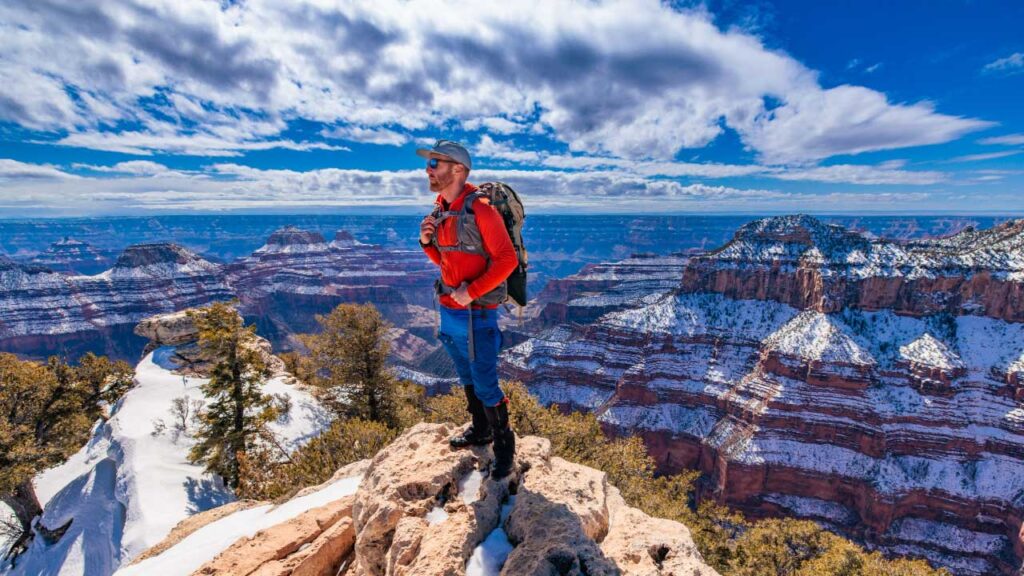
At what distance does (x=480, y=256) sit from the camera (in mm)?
5168

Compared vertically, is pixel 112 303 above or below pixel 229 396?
below

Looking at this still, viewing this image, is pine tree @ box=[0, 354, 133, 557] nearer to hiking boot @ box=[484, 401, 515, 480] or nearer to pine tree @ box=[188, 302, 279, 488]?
pine tree @ box=[188, 302, 279, 488]

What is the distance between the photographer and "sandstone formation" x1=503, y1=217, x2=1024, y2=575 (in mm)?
45375

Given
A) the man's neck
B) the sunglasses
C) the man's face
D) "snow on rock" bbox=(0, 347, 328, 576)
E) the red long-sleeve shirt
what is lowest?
"snow on rock" bbox=(0, 347, 328, 576)

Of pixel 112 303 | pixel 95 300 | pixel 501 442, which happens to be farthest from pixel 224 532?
pixel 95 300

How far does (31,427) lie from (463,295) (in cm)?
2603

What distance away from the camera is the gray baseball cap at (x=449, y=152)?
197 inches

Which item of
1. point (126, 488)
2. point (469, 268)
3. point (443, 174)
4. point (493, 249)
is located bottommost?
point (126, 488)

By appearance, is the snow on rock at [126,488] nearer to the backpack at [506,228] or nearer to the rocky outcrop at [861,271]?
the backpack at [506,228]

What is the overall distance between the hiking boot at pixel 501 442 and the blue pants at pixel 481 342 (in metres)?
0.15

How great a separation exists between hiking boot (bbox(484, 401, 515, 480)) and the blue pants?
0.15 m

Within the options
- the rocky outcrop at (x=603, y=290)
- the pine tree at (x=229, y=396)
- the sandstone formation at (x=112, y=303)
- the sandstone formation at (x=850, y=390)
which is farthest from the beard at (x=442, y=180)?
the rocky outcrop at (x=603, y=290)

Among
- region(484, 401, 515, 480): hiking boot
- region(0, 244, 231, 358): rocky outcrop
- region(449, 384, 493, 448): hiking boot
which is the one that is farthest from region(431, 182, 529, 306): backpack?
region(0, 244, 231, 358): rocky outcrop

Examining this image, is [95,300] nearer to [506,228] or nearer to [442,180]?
[442,180]
